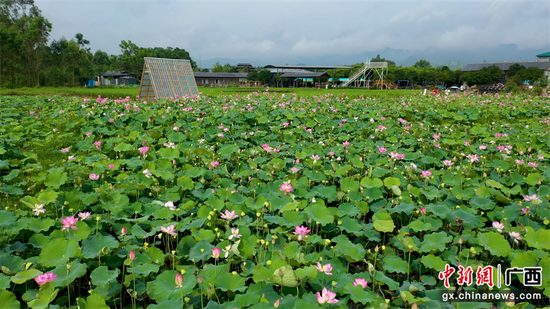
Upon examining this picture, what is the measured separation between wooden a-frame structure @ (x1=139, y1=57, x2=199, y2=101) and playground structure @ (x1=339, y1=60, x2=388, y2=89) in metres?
32.8

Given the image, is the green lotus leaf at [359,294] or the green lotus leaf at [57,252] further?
the green lotus leaf at [57,252]

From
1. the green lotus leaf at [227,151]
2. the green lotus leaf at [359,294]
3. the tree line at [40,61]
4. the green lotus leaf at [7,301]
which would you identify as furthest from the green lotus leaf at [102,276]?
the tree line at [40,61]

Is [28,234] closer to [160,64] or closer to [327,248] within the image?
[327,248]

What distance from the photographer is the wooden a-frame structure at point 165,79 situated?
10.2 m

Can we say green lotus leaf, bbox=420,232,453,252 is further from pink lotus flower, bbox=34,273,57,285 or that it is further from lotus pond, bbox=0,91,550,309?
pink lotus flower, bbox=34,273,57,285

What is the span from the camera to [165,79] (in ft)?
35.2

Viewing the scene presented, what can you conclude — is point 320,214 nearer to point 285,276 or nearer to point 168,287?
point 285,276

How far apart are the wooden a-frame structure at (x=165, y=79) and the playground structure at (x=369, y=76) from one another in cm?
3283

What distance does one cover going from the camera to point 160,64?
1085 centimetres

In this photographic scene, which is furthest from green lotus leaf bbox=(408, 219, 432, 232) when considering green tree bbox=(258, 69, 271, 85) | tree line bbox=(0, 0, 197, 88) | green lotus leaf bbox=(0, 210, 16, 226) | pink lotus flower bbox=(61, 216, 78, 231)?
green tree bbox=(258, 69, 271, 85)

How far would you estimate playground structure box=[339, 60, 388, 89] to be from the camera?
41.6 m

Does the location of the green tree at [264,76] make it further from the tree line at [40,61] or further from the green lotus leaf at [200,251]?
the green lotus leaf at [200,251]

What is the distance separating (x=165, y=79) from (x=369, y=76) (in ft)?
128

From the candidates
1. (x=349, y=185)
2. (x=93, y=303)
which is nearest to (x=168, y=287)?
(x=93, y=303)
